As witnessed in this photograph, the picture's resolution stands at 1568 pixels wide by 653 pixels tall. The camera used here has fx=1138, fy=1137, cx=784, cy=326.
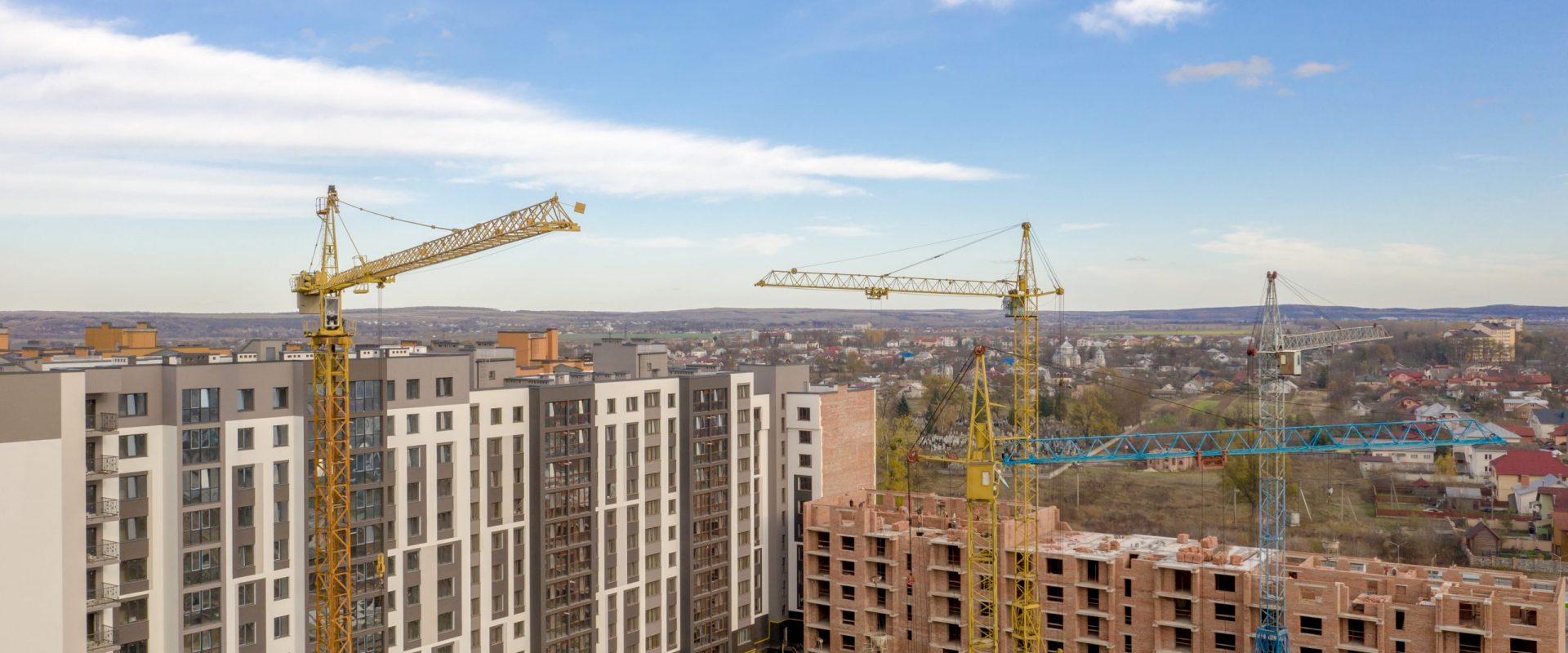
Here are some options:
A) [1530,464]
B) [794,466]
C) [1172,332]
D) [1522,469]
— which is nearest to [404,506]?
[794,466]

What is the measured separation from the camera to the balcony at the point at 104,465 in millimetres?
25772

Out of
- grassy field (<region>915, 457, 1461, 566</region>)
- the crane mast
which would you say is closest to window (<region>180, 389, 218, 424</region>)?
the crane mast

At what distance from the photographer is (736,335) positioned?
13438cm

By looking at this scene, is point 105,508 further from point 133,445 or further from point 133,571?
point 133,571

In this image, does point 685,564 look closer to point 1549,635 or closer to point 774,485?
point 774,485

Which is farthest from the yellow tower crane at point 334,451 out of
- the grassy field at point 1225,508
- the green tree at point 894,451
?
the grassy field at point 1225,508

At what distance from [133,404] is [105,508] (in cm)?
242

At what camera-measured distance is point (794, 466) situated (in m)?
46.6

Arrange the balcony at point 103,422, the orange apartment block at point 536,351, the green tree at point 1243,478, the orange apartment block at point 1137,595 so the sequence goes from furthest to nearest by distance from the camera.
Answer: the green tree at point 1243,478, the orange apartment block at point 536,351, the orange apartment block at point 1137,595, the balcony at point 103,422

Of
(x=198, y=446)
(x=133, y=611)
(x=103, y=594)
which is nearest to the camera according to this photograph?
(x=103, y=594)

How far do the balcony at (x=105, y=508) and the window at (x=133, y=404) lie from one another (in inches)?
78.8

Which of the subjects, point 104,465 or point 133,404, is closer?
point 104,465

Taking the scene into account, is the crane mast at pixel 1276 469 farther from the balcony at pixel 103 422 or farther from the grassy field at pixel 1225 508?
the balcony at pixel 103 422

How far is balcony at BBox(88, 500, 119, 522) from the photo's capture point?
25.8 metres
